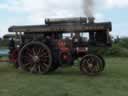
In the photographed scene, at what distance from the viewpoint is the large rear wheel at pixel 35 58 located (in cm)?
1241

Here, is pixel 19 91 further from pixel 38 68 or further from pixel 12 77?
pixel 38 68

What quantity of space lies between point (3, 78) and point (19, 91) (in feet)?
9.11

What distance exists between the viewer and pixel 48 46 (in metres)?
12.5

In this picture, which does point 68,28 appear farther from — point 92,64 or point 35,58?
point 35,58

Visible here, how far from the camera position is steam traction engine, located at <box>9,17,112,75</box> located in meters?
12.0

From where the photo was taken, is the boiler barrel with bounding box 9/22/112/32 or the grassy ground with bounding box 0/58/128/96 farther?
the boiler barrel with bounding box 9/22/112/32

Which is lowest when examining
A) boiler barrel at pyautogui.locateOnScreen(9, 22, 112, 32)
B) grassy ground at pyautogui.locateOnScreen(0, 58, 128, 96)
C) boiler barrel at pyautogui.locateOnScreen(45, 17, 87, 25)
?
grassy ground at pyautogui.locateOnScreen(0, 58, 128, 96)

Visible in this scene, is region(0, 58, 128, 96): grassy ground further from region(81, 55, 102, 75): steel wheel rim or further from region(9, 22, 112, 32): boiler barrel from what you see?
region(9, 22, 112, 32): boiler barrel

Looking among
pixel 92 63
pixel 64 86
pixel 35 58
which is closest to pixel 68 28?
pixel 92 63

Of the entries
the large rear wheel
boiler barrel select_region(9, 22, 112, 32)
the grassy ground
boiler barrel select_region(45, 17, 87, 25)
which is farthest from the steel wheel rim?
boiler barrel select_region(45, 17, 87, 25)

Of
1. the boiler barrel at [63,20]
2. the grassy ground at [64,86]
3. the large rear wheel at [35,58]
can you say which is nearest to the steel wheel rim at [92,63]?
the grassy ground at [64,86]

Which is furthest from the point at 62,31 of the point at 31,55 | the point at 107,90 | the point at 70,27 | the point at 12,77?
the point at 107,90

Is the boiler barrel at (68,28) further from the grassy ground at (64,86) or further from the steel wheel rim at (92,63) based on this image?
the grassy ground at (64,86)

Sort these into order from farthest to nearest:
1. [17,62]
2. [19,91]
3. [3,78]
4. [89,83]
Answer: [17,62]
[3,78]
[89,83]
[19,91]
